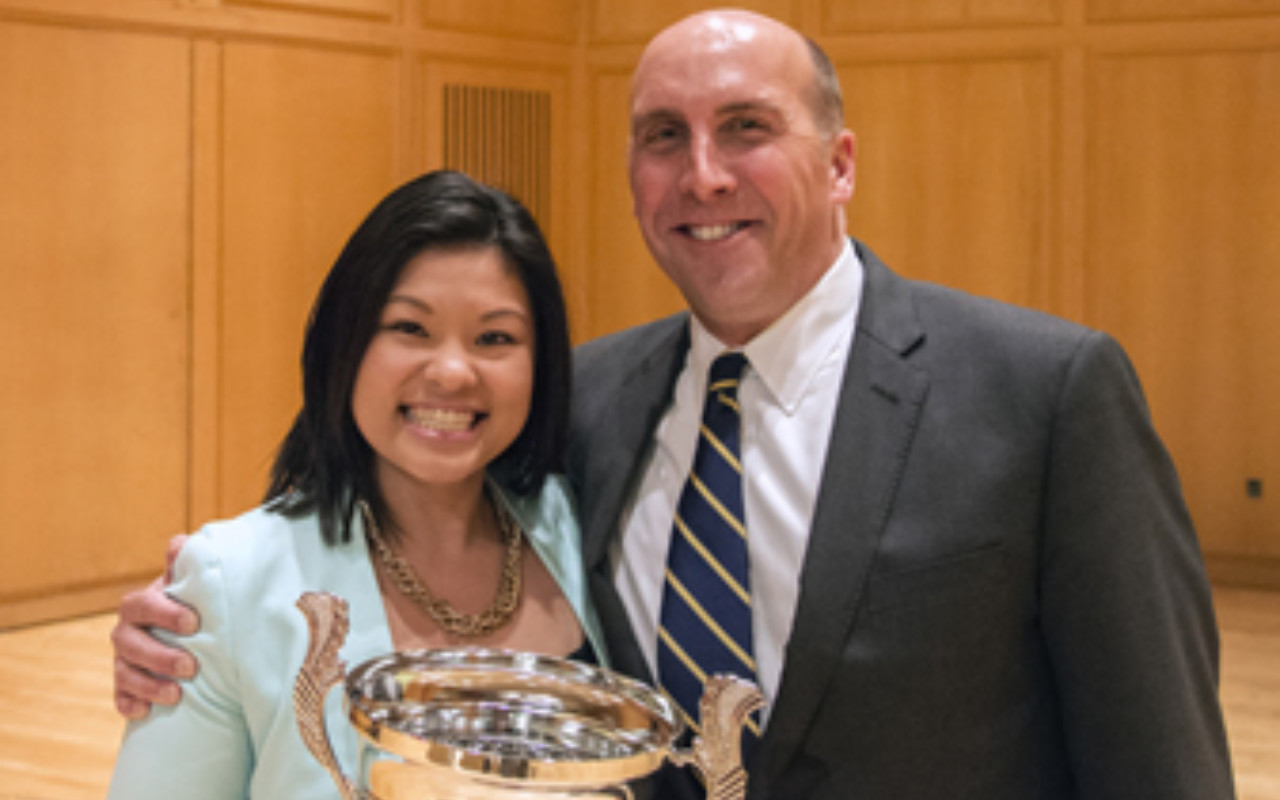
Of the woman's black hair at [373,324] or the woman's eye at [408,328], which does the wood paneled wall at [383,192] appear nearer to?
the woman's black hair at [373,324]

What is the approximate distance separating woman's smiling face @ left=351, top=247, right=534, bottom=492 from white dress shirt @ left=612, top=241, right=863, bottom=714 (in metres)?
0.24

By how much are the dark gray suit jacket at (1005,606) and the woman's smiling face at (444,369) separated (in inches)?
15.0

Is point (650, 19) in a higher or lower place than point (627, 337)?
higher

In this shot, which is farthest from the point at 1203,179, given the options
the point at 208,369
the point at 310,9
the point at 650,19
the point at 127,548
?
the point at 127,548

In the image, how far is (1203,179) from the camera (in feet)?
19.7

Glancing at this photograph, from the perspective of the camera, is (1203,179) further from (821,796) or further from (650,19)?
(821,796)

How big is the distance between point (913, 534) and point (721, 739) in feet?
1.81

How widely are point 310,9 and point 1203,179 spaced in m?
3.82

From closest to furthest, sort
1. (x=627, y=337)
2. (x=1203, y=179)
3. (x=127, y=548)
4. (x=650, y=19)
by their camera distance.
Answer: (x=627, y=337)
(x=127, y=548)
(x=1203, y=179)
(x=650, y=19)

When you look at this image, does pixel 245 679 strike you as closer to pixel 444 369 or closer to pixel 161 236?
pixel 444 369

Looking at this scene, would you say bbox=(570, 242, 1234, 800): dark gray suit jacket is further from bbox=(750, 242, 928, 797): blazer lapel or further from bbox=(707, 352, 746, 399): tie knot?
bbox=(707, 352, 746, 399): tie knot

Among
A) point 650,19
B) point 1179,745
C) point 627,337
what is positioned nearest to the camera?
point 1179,745

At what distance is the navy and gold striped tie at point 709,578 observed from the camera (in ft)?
5.31

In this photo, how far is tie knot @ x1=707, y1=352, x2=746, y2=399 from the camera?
69.3 inches
